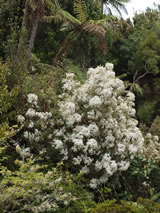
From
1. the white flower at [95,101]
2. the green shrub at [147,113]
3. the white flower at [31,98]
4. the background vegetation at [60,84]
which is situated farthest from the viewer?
the green shrub at [147,113]

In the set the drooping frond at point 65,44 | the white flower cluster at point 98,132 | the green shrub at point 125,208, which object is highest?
the drooping frond at point 65,44

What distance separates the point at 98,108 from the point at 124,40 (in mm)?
10136

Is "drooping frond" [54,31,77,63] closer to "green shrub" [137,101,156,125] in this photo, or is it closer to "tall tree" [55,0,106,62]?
"tall tree" [55,0,106,62]

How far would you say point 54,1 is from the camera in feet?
24.2

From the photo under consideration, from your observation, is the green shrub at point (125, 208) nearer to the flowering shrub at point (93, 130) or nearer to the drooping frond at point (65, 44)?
the flowering shrub at point (93, 130)

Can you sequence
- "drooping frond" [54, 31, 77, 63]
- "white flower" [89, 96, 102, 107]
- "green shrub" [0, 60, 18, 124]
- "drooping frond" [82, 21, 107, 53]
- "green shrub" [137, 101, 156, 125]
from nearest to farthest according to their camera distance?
1. "white flower" [89, 96, 102, 107]
2. "green shrub" [0, 60, 18, 124]
3. "drooping frond" [82, 21, 107, 53]
4. "drooping frond" [54, 31, 77, 63]
5. "green shrub" [137, 101, 156, 125]

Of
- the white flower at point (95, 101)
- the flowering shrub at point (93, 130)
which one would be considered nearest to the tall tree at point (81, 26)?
the flowering shrub at point (93, 130)

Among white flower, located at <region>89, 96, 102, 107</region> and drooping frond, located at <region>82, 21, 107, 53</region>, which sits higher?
drooping frond, located at <region>82, 21, 107, 53</region>

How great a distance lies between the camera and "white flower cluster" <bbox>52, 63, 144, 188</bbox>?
130 inches

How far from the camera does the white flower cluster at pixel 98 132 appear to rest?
3312 millimetres

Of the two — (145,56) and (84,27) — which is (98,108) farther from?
(145,56)

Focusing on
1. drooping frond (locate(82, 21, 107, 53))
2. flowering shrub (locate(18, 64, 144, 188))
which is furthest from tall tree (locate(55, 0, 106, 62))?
flowering shrub (locate(18, 64, 144, 188))

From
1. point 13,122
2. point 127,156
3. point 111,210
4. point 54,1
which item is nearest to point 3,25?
point 54,1

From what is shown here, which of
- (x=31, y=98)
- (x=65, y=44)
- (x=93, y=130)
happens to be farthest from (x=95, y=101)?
(x=65, y=44)
